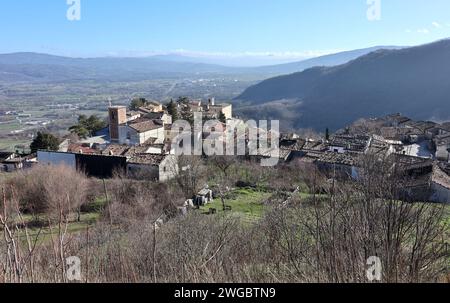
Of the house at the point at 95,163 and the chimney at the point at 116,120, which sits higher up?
the chimney at the point at 116,120

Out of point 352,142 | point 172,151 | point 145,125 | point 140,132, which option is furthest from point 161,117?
point 352,142

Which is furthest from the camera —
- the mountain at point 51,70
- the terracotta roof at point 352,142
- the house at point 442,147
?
the mountain at point 51,70

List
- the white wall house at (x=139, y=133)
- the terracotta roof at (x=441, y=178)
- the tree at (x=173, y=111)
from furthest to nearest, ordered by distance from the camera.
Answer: the tree at (x=173, y=111), the white wall house at (x=139, y=133), the terracotta roof at (x=441, y=178)

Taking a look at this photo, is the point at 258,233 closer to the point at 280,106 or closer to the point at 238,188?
the point at 238,188

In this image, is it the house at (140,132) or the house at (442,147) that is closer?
the house at (140,132)

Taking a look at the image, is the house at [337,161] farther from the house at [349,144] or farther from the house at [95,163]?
the house at [95,163]

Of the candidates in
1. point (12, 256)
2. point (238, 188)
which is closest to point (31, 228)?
point (238, 188)

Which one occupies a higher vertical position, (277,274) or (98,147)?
(277,274)

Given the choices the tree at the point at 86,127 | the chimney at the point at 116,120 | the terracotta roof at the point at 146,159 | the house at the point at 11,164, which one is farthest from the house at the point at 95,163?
the tree at the point at 86,127
